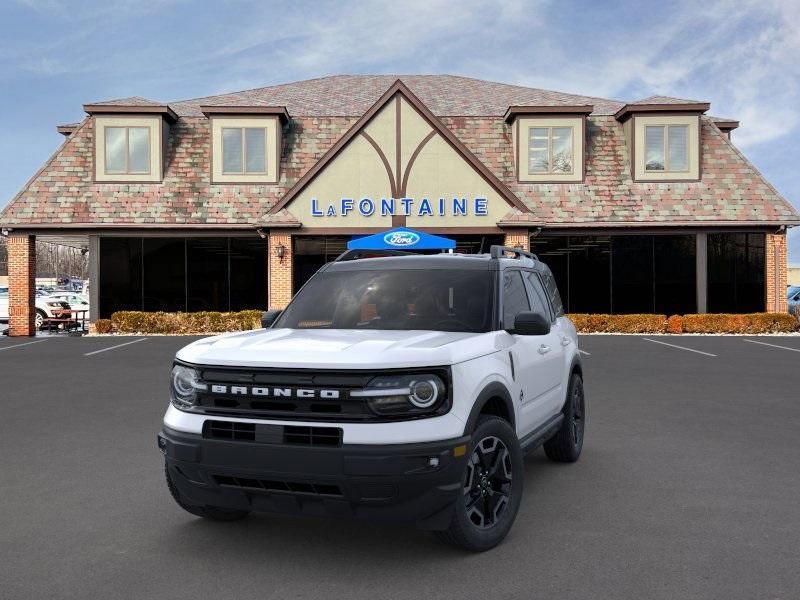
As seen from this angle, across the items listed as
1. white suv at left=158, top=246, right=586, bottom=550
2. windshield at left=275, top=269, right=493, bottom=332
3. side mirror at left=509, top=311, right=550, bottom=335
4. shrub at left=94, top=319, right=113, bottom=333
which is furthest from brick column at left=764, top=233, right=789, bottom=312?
side mirror at left=509, top=311, right=550, bottom=335

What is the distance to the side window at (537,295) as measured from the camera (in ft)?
20.9

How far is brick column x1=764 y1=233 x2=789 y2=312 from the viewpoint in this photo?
2458cm

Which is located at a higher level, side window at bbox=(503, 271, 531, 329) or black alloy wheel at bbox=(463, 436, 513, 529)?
side window at bbox=(503, 271, 531, 329)

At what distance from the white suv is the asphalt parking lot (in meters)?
0.34

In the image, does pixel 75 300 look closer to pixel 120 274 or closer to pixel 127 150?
pixel 120 274

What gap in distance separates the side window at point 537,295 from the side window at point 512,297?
191 millimetres

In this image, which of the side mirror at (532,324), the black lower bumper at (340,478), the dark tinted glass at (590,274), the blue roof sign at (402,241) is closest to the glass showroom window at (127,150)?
the blue roof sign at (402,241)

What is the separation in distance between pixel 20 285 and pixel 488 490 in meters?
23.0

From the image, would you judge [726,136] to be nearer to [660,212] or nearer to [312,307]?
[660,212]

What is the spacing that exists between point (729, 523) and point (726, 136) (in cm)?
2606

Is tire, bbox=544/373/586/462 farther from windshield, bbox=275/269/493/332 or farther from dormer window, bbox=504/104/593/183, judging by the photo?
dormer window, bbox=504/104/593/183

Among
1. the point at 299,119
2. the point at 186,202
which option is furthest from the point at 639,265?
the point at 186,202

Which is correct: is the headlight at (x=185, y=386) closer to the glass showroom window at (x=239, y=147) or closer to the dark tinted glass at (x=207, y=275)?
the dark tinted glass at (x=207, y=275)

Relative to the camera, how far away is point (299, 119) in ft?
85.1
